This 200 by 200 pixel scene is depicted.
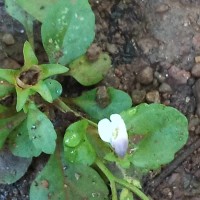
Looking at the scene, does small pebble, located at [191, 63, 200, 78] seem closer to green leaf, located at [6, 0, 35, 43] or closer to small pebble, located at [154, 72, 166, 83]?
small pebble, located at [154, 72, 166, 83]

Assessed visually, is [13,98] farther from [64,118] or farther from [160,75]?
[160,75]

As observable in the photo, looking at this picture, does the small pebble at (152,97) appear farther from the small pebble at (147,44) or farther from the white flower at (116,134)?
the white flower at (116,134)

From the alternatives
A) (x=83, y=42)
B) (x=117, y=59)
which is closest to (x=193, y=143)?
(x=117, y=59)

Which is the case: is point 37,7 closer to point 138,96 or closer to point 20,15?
point 20,15

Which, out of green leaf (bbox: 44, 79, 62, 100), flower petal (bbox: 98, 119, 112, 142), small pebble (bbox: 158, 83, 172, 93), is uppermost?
green leaf (bbox: 44, 79, 62, 100)

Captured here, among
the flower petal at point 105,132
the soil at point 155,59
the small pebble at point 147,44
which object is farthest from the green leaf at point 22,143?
the small pebble at point 147,44

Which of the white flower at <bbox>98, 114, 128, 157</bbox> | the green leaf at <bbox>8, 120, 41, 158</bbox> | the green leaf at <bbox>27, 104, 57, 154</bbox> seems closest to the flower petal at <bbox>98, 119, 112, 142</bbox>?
the white flower at <bbox>98, 114, 128, 157</bbox>

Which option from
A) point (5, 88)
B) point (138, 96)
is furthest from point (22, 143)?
point (138, 96)
